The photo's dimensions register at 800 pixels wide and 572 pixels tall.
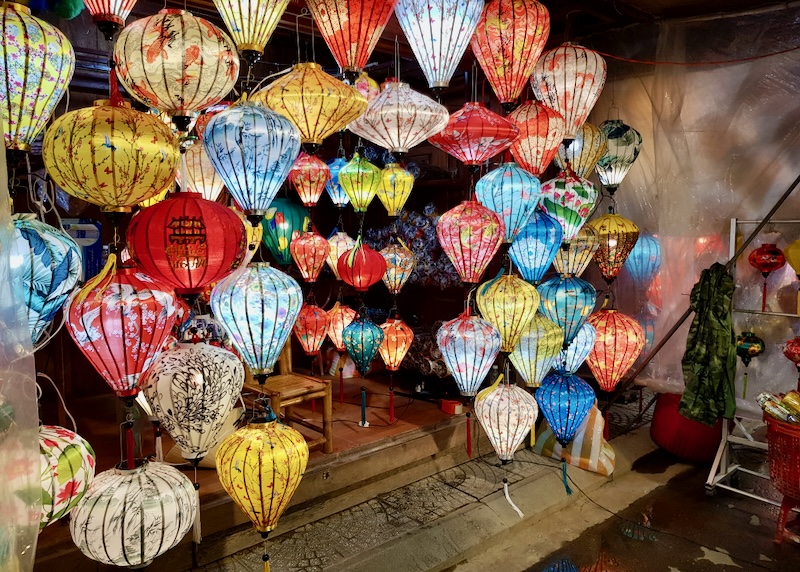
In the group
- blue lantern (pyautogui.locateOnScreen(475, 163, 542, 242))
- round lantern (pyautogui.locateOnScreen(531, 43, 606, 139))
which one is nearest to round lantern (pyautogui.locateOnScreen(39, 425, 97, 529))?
blue lantern (pyautogui.locateOnScreen(475, 163, 542, 242))

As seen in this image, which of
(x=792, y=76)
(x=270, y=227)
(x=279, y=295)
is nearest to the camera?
(x=279, y=295)

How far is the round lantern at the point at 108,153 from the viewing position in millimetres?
1617

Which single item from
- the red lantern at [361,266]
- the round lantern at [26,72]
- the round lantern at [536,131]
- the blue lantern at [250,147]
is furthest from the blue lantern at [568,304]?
the round lantern at [26,72]

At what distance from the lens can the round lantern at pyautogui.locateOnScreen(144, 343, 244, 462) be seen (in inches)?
76.1

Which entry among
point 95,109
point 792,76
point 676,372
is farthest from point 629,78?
point 95,109

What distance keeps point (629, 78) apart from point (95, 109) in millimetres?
4432

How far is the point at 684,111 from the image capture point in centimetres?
463

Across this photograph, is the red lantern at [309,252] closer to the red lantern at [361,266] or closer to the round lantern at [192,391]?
the red lantern at [361,266]

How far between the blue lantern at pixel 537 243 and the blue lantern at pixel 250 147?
4.74ft

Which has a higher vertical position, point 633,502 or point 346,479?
point 346,479

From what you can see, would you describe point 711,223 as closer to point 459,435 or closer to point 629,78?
point 629,78

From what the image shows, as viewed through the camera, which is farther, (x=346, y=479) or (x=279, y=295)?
(x=346, y=479)

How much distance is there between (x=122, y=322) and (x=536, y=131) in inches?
86.5

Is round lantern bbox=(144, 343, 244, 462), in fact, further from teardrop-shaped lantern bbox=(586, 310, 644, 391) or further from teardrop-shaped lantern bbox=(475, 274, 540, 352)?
teardrop-shaped lantern bbox=(586, 310, 644, 391)
